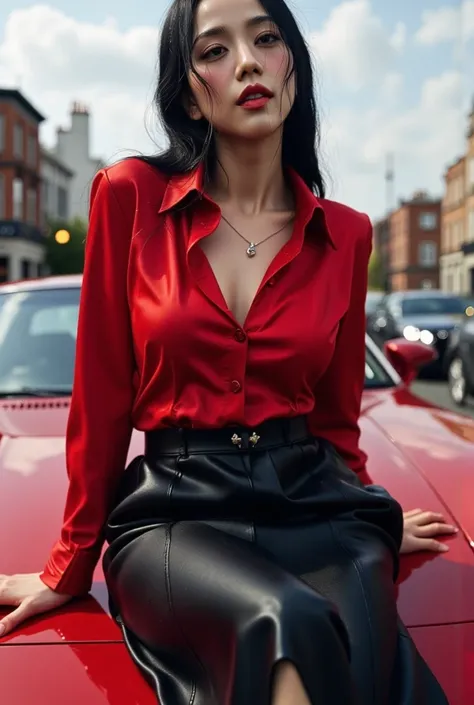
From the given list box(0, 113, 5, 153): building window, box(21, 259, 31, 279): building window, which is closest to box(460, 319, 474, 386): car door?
box(0, 113, 5, 153): building window

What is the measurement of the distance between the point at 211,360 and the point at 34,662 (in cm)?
62

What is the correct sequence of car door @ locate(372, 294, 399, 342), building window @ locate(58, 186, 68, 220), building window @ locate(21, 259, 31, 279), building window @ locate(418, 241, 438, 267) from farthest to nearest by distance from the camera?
building window @ locate(418, 241, 438, 267)
building window @ locate(58, 186, 68, 220)
building window @ locate(21, 259, 31, 279)
car door @ locate(372, 294, 399, 342)

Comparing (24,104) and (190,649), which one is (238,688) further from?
(24,104)

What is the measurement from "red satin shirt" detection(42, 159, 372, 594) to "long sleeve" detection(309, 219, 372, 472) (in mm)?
107

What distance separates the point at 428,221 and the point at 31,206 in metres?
49.7

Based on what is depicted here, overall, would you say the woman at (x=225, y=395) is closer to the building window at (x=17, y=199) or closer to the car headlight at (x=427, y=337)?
the car headlight at (x=427, y=337)

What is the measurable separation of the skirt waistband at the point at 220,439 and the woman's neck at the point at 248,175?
1.73 feet

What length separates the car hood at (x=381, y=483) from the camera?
161 centimetres

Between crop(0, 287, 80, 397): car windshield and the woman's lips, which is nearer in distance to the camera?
the woman's lips

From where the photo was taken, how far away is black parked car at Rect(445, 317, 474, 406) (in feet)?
29.2

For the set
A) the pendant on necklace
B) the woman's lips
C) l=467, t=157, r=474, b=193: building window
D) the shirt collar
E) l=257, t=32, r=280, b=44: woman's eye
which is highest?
l=467, t=157, r=474, b=193: building window

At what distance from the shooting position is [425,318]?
504 inches

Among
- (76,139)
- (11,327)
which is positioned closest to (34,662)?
(11,327)

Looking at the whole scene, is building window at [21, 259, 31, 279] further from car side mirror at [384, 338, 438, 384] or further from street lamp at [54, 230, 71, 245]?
car side mirror at [384, 338, 438, 384]
